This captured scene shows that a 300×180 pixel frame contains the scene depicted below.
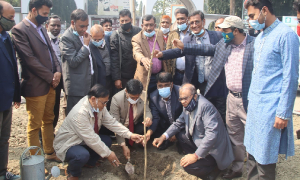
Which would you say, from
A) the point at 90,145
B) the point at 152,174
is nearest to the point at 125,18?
the point at 90,145

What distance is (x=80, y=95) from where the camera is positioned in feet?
11.6

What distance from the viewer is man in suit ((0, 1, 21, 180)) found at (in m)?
2.75

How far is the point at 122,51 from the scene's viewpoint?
14.3ft

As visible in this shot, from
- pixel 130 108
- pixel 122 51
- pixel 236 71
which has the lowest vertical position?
pixel 130 108

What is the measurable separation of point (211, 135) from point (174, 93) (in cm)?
114

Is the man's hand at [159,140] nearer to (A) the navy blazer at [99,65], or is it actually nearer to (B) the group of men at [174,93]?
(B) the group of men at [174,93]

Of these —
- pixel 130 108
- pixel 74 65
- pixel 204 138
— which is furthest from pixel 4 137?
pixel 204 138

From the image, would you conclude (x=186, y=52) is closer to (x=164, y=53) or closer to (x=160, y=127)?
(x=164, y=53)

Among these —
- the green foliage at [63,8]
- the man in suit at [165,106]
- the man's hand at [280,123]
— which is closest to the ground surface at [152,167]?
the man in suit at [165,106]

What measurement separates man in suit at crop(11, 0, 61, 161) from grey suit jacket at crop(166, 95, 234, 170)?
2.00 metres

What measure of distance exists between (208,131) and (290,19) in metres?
9.86

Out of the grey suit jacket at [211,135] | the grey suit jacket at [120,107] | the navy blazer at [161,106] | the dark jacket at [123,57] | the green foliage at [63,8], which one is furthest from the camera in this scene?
the green foliage at [63,8]

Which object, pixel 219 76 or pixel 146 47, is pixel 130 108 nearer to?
pixel 146 47

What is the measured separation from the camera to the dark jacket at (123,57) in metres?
4.25
